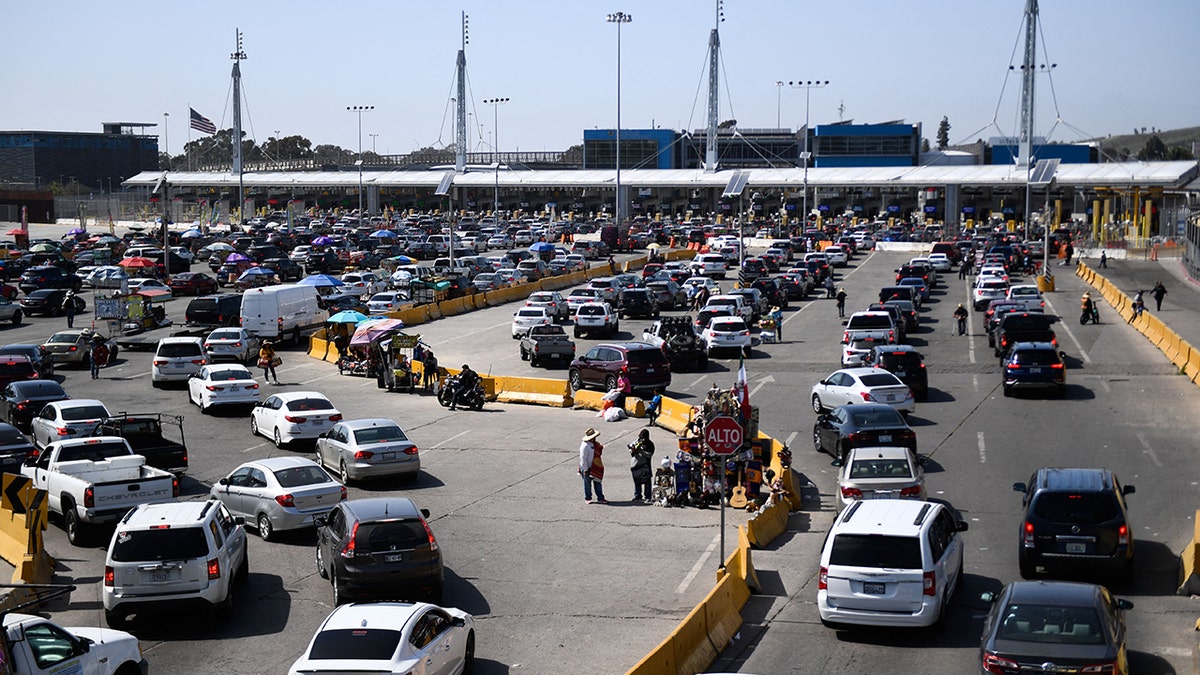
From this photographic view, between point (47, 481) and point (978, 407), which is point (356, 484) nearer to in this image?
point (47, 481)

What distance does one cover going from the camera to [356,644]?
13422 millimetres

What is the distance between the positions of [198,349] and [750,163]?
15613 cm

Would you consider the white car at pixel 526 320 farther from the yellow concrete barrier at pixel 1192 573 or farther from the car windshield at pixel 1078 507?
the yellow concrete barrier at pixel 1192 573

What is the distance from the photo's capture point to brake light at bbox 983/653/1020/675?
43.0 feet

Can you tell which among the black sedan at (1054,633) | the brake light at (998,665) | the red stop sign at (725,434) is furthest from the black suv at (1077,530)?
the brake light at (998,665)

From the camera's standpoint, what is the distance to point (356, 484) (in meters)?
26.0

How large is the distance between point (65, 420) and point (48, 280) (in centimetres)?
4444

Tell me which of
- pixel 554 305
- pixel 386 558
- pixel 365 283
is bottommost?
pixel 554 305

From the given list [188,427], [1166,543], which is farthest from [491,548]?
[188,427]

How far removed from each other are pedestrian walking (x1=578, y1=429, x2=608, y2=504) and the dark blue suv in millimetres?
14803

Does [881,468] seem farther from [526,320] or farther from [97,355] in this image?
[97,355]

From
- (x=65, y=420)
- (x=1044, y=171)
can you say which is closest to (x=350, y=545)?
(x=65, y=420)

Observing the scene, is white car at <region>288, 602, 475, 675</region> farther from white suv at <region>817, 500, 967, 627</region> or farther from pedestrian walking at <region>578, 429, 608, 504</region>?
pedestrian walking at <region>578, 429, 608, 504</region>

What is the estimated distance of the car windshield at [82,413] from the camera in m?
28.4
